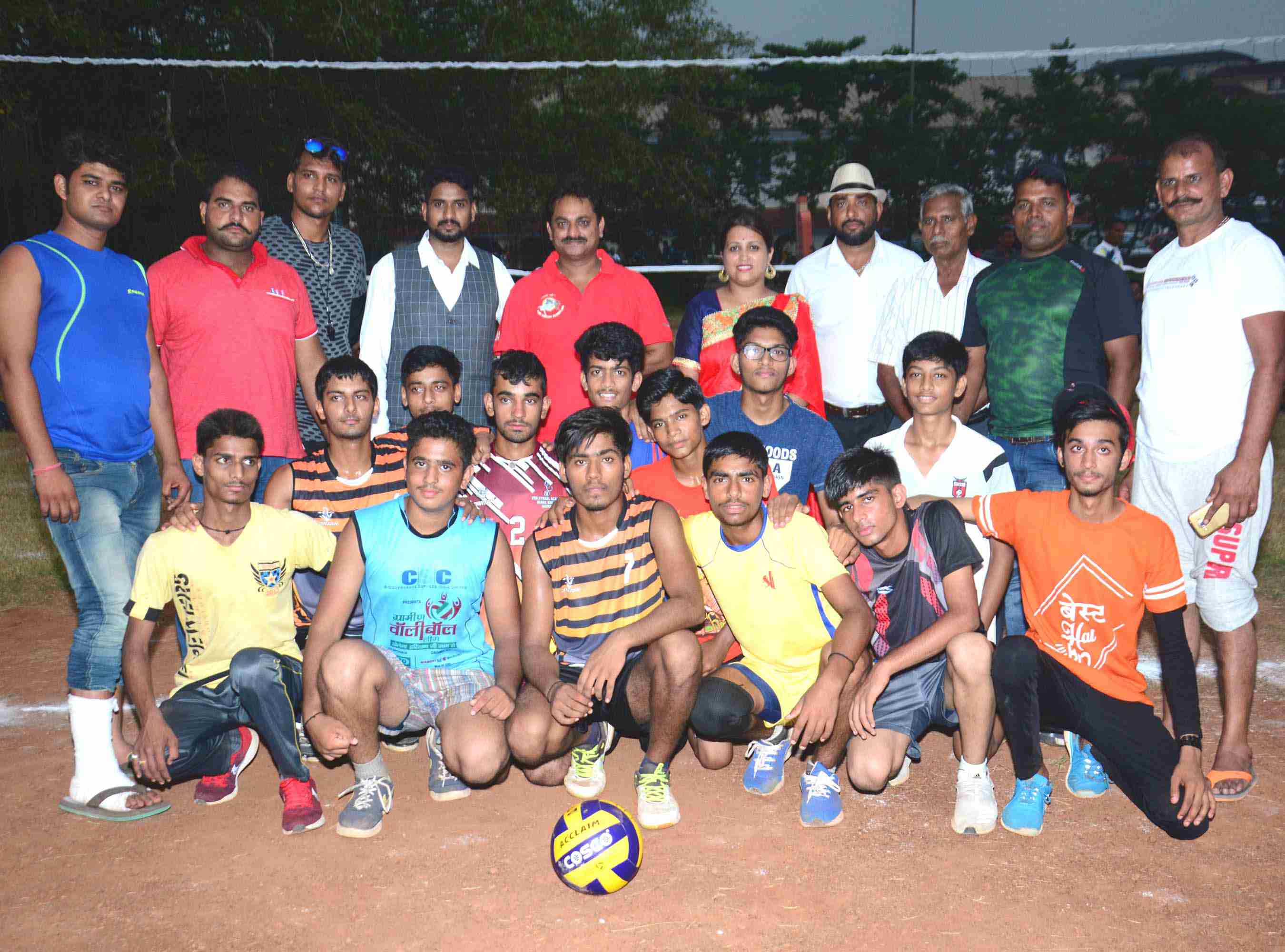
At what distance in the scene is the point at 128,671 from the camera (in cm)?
393

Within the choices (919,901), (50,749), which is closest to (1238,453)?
(919,901)

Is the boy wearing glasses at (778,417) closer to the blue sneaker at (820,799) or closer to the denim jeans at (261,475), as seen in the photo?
the blue sneaker at (820,799)

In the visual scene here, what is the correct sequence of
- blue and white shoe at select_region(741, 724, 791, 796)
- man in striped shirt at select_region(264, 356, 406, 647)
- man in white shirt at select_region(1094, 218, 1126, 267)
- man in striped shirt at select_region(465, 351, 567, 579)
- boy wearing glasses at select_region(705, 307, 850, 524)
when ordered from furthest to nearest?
man in white shirt at select_region(1094, 218, 1126, 267)
boy wearing glasses at select_region(705, 307, 850, 524)
man in striped shirt at select_region(465, 351, 567, 579)
man in striped shirt at select_region(264, 356, 406, 647)
blue and white shoe at select_region(741, 724, 791, 796)

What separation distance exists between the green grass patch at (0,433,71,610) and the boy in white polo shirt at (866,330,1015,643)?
15.2 feet

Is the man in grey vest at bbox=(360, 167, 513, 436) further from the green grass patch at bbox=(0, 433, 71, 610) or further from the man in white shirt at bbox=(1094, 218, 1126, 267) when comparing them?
the man in white shirt at bbox=(1094, 218, 1126, 267)

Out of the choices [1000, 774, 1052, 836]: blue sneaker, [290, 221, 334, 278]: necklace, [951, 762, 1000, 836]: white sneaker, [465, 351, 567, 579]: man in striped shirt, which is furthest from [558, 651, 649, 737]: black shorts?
[290, 221, 334, 278]: necklace

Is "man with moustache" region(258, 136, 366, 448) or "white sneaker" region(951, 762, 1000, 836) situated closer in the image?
"white sneaker" region(951, 762, 1000, 836)

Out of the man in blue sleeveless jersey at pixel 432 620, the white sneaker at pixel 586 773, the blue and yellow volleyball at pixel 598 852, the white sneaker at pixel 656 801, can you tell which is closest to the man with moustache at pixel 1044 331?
the white sneaker at pixel 656 801

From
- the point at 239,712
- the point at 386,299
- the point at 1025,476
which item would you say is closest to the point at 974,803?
the point at 1025,476

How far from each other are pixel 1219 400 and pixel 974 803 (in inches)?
74.8

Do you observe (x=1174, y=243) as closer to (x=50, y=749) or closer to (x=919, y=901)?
(x=919, y=901)

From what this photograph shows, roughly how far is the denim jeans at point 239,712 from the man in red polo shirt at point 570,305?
6.23 ft

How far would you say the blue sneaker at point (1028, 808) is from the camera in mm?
3779

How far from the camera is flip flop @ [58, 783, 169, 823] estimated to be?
3.95 metres
